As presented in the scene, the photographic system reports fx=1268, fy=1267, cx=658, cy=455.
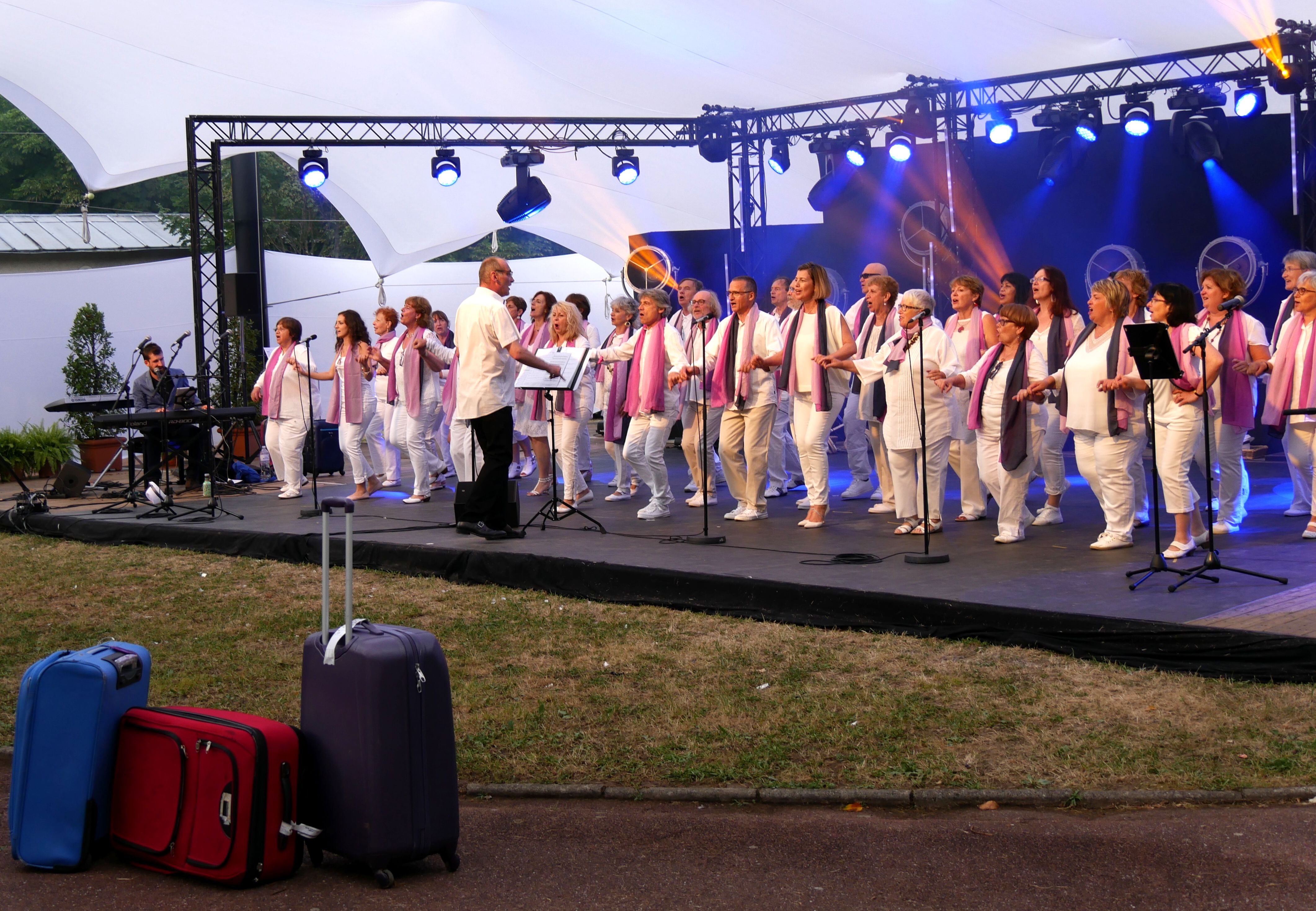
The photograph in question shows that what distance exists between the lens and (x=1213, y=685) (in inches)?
185

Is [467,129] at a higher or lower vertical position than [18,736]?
higher

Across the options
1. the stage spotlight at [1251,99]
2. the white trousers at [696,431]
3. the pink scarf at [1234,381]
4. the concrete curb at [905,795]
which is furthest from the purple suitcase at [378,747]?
the stage spotlight at [1251,99]

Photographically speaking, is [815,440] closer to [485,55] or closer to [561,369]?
[561,369]

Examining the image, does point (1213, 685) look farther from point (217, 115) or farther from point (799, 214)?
point (799, 214)

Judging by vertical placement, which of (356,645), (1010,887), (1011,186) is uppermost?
(1011,186)

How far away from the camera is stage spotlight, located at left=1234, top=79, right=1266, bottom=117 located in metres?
11.6

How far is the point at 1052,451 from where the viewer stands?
8.24 meters

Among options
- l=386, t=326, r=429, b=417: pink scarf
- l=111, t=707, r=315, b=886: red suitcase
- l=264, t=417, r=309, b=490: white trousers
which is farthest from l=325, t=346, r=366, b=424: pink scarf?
l=111, t=707, r=315, b=886: red suitcase

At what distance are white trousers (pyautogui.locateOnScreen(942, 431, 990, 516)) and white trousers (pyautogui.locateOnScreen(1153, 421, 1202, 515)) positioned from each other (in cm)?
188

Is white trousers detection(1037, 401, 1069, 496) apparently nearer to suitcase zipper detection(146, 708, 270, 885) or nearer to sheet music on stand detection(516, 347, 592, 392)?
sheet music on stand detection(516, 347, 592, 392)

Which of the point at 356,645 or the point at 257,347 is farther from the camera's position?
the point at 257,347

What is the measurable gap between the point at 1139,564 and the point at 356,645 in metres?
4.48

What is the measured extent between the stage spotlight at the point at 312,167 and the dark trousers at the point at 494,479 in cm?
679

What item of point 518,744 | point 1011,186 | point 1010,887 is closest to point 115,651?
point 518,744
